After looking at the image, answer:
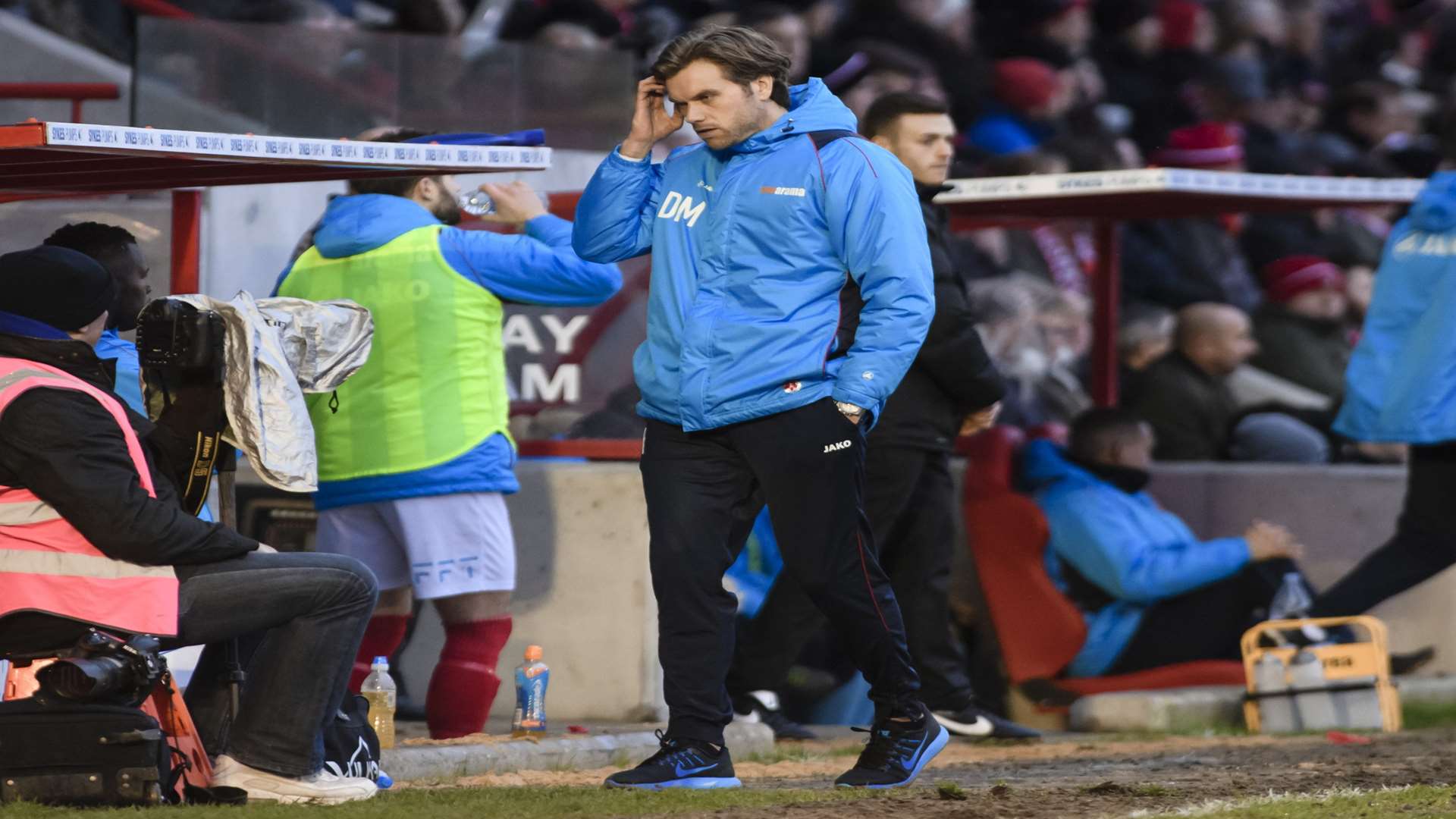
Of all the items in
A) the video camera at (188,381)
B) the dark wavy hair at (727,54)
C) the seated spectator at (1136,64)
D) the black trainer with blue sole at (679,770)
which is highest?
the seated spectator at (1136,64)

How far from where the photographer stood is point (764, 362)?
5.64m

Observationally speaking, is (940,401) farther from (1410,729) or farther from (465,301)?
(1410,729)

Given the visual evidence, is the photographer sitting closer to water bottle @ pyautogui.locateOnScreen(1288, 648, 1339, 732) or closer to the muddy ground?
the muddy ground

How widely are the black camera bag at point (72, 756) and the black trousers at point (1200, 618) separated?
4.77 meters

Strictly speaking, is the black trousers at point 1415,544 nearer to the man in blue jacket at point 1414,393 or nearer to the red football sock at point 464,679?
the man in blue jacket at point 1414,393

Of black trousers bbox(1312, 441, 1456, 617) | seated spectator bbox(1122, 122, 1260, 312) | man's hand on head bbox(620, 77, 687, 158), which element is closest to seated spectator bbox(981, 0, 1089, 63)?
seated spectator bbox(1122, 122, 1260, 312)

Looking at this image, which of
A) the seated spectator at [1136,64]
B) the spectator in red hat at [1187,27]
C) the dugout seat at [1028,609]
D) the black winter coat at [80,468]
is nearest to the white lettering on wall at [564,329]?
the dugout seat at [1028,609]

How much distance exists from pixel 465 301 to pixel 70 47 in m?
4.03

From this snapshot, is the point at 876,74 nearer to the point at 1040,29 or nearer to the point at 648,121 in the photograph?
the point at 1040,29

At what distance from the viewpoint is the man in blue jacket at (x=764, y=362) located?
224 inches

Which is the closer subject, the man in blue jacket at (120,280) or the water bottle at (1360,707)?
the man in blue jacket at (120,280)

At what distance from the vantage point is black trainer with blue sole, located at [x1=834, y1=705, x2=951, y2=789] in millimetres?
5895

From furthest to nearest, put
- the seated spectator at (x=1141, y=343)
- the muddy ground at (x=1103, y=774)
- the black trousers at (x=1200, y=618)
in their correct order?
the seated spectator at (x=1141, y=343), the black trousers at (x=1200, y=618), the muddy ground at (x=1103, y=774)

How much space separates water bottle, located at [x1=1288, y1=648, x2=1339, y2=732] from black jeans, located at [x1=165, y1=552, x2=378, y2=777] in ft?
14.4
